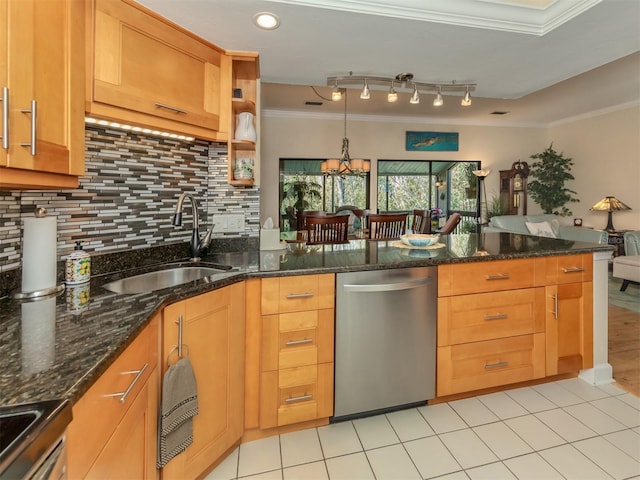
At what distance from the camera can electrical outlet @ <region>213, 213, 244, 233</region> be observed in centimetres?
215

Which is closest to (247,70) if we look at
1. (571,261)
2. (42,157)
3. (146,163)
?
(146,163)

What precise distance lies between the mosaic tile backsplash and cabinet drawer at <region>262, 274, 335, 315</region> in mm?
712

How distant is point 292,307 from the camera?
5.39ft

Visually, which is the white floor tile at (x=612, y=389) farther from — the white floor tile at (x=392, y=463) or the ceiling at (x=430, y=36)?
the ceiling at (x=430, y=36)

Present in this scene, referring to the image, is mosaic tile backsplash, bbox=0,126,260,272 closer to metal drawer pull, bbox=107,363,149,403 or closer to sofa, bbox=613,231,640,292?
metal drawer pull, bbox=107,363,149,403

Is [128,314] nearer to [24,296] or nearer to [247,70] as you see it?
[24,296]

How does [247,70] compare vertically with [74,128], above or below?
above

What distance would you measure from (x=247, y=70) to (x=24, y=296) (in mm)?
1687

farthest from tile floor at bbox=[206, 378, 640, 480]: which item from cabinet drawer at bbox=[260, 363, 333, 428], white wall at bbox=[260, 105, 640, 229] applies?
white wall at bbox=[260, 105, 640, 229]

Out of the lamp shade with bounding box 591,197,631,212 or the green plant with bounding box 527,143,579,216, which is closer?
the lamp shade with bounding box 591,197,631,212

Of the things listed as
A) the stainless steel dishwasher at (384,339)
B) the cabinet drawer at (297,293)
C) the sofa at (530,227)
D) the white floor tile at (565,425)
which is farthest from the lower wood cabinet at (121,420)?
the sofa at (530,227)

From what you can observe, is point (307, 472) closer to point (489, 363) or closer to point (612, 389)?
point (489, 363)

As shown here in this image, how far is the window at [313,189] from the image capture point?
595 cm

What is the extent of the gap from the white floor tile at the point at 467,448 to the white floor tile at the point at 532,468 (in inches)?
3.2
